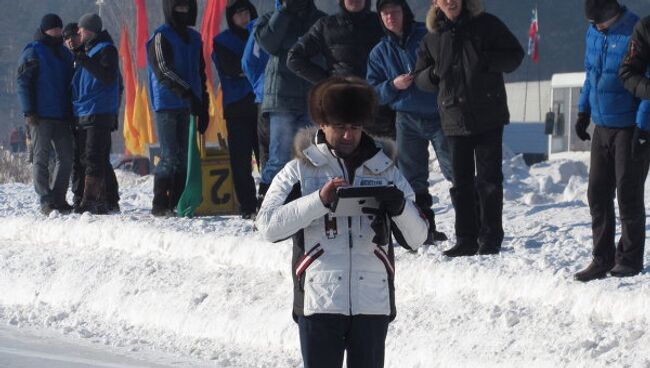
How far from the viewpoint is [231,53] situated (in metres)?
11.8

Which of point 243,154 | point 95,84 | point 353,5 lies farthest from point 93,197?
point 353,5

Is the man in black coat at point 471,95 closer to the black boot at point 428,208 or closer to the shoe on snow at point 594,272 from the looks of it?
the black boot at point 428,208

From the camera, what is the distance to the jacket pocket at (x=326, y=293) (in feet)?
17.4

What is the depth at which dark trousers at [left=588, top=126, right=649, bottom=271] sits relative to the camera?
318 inches

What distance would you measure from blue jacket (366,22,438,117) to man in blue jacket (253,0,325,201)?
47.2 inches

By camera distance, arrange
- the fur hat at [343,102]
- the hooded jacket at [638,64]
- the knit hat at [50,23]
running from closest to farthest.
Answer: the fur hat at [343,102] → the hooded jacket at [638,64] → the knit hat at [50,23]

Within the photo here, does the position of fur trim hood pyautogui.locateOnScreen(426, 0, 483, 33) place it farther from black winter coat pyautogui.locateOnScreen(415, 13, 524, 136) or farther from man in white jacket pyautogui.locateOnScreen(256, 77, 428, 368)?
man in white jacket pyautogui.locateOnScreen(256, 77, 428, 368)

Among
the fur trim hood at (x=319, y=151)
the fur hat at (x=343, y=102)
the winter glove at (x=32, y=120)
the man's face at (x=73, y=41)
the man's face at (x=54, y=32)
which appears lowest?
the winter glove at (x=32, y=120)

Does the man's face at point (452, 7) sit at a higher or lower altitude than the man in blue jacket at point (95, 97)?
higher

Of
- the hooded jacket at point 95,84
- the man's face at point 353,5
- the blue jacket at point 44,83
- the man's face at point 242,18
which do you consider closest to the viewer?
the man's face at point 353,5

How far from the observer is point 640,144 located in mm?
7984

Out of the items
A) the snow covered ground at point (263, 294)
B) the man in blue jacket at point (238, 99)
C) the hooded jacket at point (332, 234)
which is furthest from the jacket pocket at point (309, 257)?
the man in blue jacket at point (238, 99)

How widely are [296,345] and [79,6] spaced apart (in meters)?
76.7

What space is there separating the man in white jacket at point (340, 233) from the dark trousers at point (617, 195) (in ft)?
9.98
